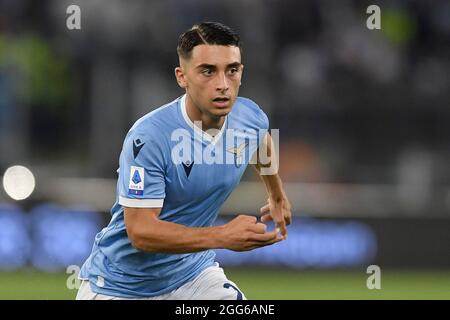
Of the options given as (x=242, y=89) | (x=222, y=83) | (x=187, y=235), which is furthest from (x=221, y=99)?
(x=242, y=89)

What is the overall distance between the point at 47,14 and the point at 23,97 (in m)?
1.23

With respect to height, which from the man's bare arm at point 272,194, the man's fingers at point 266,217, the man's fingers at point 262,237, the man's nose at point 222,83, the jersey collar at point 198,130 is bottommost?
the man's fingers at point 262,237

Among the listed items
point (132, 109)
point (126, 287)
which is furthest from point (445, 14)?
point (126, 287)

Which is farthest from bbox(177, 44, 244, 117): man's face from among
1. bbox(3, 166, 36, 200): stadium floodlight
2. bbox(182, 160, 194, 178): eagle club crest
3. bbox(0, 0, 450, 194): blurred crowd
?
bbox(3, 166, 36, 200): stadium floodlight

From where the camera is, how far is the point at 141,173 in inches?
235

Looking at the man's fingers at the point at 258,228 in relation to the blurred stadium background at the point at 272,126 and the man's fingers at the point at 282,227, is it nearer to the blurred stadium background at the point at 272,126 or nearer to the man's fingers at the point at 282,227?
the man's fingers at the point at 282,227

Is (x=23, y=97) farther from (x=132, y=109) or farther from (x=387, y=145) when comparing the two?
(x=387, y=145)

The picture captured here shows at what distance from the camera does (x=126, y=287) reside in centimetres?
636

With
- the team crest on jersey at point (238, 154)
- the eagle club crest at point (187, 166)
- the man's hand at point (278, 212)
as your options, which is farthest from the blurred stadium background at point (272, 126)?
the eagle club crest at point (187, 166)

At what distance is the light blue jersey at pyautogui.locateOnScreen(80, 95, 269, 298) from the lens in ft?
19.7

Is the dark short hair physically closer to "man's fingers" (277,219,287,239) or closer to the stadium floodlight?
"man's fingers" (277,219,287,239)

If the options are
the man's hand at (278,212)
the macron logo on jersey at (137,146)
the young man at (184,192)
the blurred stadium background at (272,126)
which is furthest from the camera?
the blurred stadium background at (272,126)

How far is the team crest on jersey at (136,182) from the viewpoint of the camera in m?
5.95

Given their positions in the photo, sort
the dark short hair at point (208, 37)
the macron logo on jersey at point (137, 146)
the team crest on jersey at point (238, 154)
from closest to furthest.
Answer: the macron logo on jersey at point (137, 146) < the dark short hair at point (208, 37) < the team crest on jersey at point (238, 154)
